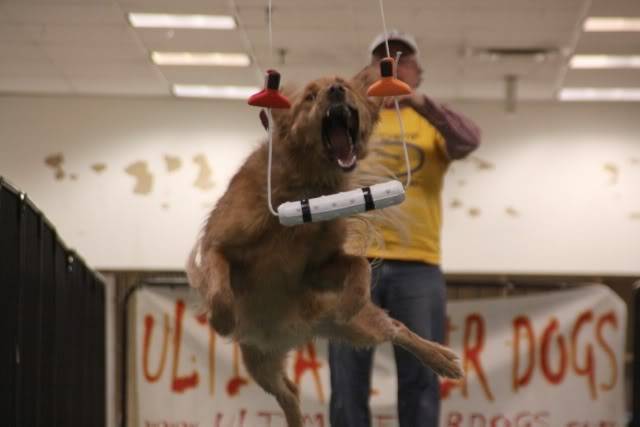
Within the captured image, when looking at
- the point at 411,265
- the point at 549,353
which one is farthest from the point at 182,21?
the point at 411,265

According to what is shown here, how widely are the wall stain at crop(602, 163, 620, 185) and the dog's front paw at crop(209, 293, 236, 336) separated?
18.9 feet

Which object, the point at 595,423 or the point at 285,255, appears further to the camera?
the point at 595,423

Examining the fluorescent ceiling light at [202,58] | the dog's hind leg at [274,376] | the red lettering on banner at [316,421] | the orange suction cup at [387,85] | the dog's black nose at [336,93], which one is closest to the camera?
the orange suction cup at [387,85]

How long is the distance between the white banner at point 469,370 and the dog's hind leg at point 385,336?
2857mm

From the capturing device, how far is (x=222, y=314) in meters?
2.46

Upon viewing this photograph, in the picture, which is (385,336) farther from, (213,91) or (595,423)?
(213,91)

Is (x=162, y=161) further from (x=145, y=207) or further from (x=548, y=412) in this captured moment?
(x=548, y=412)

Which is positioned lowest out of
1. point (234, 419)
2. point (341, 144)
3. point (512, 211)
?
point (234, 419)

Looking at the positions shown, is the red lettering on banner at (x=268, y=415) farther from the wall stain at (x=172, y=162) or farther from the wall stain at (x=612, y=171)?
the wall stain at (x=612, y=171)

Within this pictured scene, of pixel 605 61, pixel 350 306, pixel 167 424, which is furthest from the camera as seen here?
pixel 605 61

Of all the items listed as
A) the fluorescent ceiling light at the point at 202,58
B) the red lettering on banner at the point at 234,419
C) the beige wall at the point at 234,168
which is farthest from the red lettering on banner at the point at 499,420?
the fluorescent ceiling light at the point at 202,58

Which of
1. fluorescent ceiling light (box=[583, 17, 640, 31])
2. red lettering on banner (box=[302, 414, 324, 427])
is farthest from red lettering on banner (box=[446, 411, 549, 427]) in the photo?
fluorescent ceiling light (box=[583, 17, 640, 31])

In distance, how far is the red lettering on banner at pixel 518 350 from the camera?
19.5 ft

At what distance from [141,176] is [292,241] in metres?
5.46
